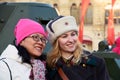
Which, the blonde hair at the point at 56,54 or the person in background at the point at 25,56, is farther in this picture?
the blonde hair at the point at 56,54

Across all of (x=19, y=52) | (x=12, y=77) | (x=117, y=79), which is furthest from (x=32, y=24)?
(x=117, y=79)

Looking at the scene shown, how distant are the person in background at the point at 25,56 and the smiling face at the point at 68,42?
127 millimetres

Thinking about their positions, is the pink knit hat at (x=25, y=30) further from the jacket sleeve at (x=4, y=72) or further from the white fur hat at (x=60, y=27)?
the jacket sleeve at (x=4, y=72)

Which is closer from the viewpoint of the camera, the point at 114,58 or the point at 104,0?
the point at 114,58

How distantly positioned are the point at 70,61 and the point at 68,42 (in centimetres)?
14

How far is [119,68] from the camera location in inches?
260

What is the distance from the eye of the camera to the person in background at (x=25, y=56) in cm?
314

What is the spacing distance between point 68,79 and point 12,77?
427 millimetres

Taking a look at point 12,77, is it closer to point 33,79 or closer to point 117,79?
point 33,79

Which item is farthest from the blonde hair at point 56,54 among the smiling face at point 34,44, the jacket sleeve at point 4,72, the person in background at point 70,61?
the jacket sleeve at point 4,72

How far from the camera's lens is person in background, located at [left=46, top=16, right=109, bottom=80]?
332 centimetres

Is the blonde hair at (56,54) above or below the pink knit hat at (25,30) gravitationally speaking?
below

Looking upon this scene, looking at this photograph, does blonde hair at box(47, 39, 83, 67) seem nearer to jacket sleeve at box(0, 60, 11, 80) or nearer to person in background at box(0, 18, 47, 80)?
person in background at box(0, 18, 47, 80)

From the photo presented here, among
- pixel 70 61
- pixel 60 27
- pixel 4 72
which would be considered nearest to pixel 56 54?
pixel 70 61
